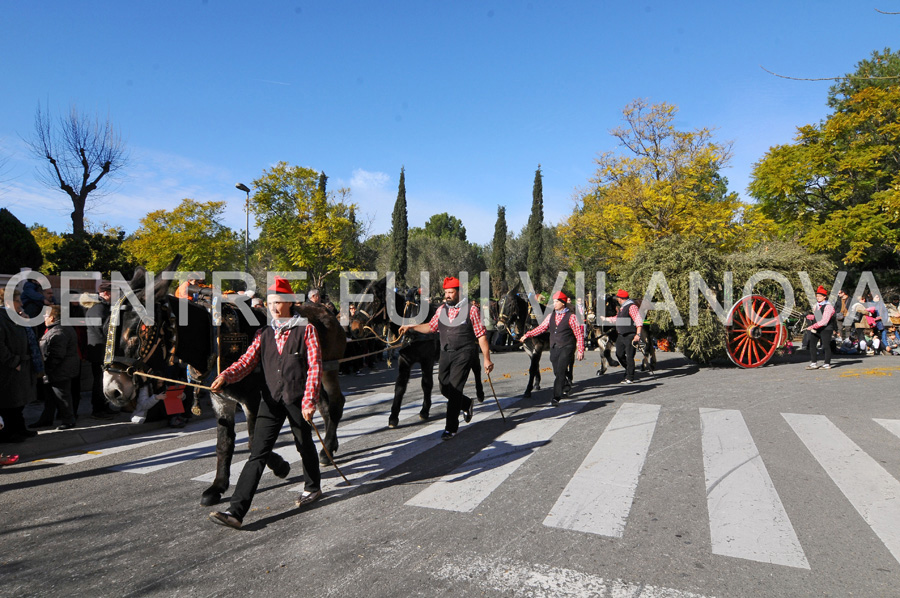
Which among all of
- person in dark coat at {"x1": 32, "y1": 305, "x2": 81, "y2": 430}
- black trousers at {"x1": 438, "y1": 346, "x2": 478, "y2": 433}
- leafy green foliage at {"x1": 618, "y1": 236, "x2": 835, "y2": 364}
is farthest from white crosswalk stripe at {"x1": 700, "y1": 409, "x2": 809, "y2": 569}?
person in dark coat at {"x1": 32, "y1": 305, "x2": 81, "y2": 430}

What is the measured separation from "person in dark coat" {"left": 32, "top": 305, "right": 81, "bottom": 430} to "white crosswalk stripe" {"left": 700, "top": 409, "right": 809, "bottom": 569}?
26.3 feet

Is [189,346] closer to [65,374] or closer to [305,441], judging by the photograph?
[305,441]

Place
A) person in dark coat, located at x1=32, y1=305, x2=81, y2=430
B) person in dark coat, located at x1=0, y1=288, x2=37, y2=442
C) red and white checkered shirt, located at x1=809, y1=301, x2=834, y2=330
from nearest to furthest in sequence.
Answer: person in dark coat, located at x1=0, y1=288, x2=37, y2=442, person in dark coat, located at x1=32, y1=305, x2=81, y2=430, red and white checkered shirt, located at x1=809, y1=301, x2=834, y2=330

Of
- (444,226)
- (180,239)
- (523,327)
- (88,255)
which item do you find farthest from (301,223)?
Answer: (444,226)

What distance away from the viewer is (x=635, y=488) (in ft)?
16.0

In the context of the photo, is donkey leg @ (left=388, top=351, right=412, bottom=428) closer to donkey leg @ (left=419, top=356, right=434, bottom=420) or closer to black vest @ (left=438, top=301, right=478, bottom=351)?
donkey leg @ (left=419, top=356, right=434, bottom=420)

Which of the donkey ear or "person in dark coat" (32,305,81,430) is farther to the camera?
"person in dark coat" (32,305,81,430)

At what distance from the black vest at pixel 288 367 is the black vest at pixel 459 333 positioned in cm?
292

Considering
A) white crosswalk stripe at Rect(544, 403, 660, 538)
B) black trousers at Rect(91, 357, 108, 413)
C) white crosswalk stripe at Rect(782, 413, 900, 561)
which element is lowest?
white crosswalk stripe at Rect(782, 413, 900, 561)

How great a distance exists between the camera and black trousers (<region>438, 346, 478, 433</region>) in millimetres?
6742

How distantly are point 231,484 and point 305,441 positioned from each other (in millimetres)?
1325

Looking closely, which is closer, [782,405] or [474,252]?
[782,405]

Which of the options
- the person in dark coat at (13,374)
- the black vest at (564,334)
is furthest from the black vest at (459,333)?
the person in dark coat at (13,374)

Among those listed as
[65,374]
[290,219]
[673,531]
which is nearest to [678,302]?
[673,531]
